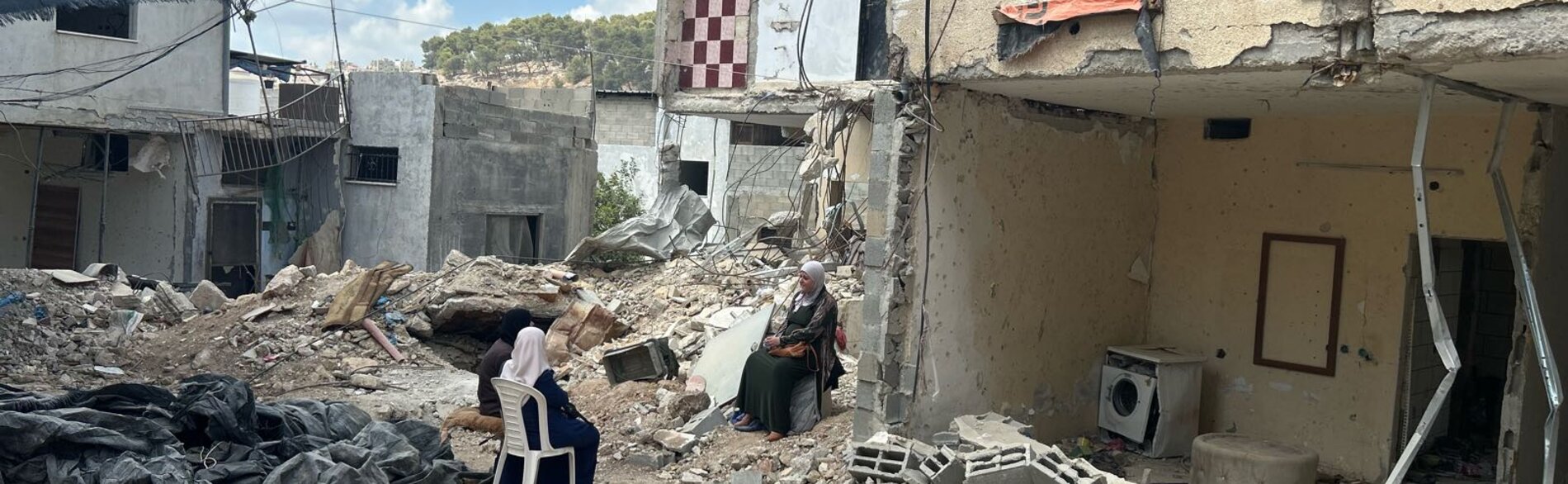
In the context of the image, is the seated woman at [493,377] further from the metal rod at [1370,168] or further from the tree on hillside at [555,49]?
the tree on hillside at [555,49]

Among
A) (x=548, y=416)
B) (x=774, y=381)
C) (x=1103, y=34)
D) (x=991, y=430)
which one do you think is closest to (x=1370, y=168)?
(x=1103, y=34)

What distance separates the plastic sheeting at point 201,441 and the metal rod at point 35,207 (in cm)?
908

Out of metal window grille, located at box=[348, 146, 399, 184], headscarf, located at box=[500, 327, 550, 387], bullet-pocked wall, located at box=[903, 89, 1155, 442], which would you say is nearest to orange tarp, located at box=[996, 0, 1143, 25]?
bullet-pocked wall, located at box=[903, 89, 1155, 442]

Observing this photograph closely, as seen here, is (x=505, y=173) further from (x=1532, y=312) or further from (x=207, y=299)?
(x=1532, y=312)

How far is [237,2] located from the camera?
30.3 ft

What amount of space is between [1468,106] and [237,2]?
337 inches

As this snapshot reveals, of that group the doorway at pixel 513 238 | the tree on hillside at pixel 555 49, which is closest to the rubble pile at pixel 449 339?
the doorway at pixel 513 238

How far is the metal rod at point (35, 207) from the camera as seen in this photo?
1471cm

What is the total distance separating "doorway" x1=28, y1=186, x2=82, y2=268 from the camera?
1527 centimetres

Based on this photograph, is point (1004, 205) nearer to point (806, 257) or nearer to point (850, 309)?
point (850, 309)

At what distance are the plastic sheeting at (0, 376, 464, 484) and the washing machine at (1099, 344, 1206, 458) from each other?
4.31 metres

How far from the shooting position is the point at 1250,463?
6449 mm

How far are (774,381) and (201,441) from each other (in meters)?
3.46

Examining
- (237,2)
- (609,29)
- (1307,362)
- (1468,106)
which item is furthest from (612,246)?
(609,29)
